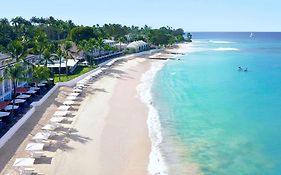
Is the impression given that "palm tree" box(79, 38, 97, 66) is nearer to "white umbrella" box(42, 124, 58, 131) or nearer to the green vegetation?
the green vegetation

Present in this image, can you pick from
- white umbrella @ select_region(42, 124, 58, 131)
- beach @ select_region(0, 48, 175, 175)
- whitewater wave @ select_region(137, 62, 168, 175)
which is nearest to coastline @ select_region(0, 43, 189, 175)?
beach @ select_region(0, 48, 175, 175)

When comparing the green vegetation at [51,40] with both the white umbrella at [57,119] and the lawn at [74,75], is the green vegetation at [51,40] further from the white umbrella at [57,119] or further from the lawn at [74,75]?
the white umbrella at [57,119]

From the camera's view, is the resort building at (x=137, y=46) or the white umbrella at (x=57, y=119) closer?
the white umbrella at (x=57, y=119)

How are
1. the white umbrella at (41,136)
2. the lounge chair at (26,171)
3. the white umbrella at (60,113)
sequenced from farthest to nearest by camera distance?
the white umbrella at (60,113) → the white umbrella at (41,136) → the lounge chair at (26,171)

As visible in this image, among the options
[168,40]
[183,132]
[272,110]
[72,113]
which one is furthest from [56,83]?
[168,40]

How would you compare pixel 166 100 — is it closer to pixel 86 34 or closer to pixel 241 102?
pixel 241 102

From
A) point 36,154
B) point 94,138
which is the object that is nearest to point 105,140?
point 94,138

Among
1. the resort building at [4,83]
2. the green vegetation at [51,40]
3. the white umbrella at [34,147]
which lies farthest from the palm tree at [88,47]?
the white umbrella at [34,147]

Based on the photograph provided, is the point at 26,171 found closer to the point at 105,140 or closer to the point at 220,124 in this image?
the point at 105,140
